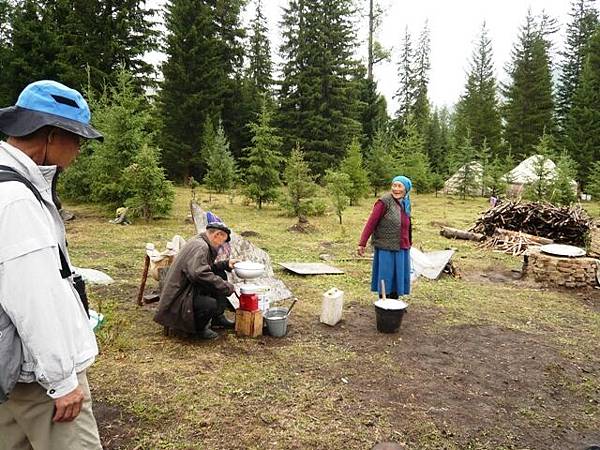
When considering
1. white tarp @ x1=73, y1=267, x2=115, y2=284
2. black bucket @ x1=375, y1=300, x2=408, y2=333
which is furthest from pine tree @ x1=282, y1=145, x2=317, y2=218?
black bucket @ x1=375, y1=300, x2=408, y2=333

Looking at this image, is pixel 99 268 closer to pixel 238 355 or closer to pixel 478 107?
pixel 238 355

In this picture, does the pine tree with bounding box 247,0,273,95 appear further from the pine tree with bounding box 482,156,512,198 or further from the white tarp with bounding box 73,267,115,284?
the white tarp with bounding box 73,267,115,284

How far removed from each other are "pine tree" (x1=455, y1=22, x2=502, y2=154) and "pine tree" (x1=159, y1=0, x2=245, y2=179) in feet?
50.4

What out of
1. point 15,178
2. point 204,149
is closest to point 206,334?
point 15,178

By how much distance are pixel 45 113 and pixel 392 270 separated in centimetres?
487

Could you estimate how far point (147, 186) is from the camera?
11.6 m

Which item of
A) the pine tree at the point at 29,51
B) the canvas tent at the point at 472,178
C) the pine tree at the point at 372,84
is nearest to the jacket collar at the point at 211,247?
the pine tree at the point at 29,51

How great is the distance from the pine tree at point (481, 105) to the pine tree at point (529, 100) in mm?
878

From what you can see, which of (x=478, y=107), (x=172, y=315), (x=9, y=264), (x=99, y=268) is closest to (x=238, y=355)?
(x=172, y=315)

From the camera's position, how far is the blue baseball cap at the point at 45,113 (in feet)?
5.54

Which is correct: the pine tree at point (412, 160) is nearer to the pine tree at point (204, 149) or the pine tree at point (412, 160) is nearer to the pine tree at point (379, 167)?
the pine tree at point (379, 167)

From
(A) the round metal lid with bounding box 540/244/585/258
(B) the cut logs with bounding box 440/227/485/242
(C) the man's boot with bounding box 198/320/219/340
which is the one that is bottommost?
(C) the man's boot with bounding box 198/320/219/340

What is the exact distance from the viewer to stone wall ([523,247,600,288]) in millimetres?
7660

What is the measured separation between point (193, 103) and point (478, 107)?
20377 millimetres
